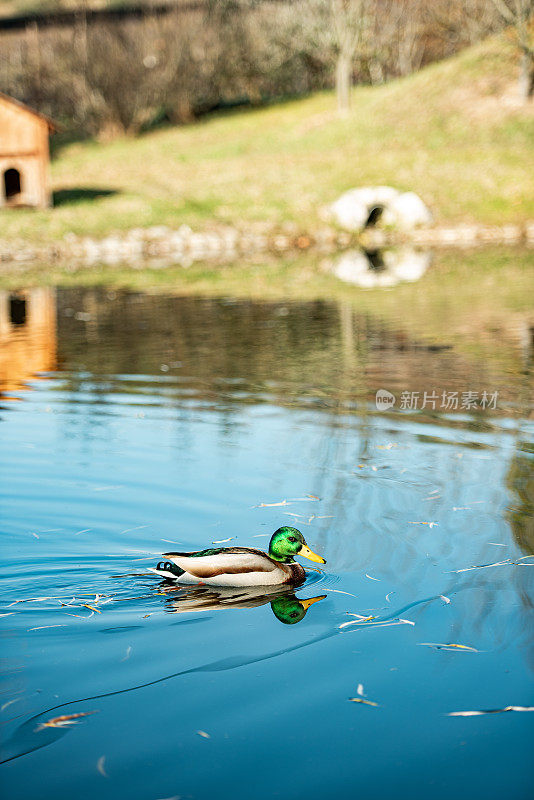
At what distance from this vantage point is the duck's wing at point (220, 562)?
525cm

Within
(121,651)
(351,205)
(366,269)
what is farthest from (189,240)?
(121,651)

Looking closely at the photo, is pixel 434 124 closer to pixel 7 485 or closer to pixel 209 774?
pixel 7 485

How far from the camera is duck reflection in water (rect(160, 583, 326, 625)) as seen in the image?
17.4 ft

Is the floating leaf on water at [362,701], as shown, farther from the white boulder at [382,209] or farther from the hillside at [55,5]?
the hillside at [55,5]

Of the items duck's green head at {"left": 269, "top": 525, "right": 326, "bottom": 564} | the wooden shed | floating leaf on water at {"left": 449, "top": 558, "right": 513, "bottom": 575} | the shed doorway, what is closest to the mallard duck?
duck's green head at {"left": 269, "top": 525, "right": 326, "bottom": 564}

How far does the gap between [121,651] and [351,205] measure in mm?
29311

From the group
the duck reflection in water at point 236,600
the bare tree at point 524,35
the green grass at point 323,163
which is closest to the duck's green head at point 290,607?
the duck reflection in water at point 236,600

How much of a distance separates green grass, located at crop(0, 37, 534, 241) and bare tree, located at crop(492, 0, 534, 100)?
847 mm

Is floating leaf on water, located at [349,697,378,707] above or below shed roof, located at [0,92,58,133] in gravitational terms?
below

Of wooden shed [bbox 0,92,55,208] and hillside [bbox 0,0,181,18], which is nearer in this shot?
wooden shed [bbox 0,92,55,208]

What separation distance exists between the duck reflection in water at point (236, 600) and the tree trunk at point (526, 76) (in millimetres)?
38618

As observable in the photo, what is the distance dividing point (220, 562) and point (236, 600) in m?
0.29

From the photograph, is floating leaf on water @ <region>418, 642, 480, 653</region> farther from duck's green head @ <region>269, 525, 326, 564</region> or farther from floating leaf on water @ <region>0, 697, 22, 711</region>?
floating leaf on water @ <region>0, 697, 22, 711</region>

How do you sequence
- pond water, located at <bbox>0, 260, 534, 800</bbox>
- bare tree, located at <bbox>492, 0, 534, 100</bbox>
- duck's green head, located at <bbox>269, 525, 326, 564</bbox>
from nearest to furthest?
pond water, located at <bbox>0, 260, 534, 800</bbox> < duck's green head, located at <bbox>269, 525, 326, 564</bbox> < bare tree, located at <bbox>492, 0, 534, 100</bbox>
